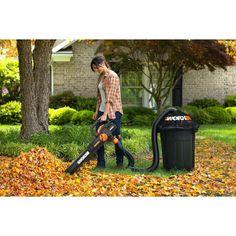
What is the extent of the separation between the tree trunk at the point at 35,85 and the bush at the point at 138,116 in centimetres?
126

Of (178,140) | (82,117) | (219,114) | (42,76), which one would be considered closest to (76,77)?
(82,117)

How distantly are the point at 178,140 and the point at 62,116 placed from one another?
9.17 feet

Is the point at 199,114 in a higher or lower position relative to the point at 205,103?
lower

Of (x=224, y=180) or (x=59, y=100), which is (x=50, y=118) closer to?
(x=59, y=100)

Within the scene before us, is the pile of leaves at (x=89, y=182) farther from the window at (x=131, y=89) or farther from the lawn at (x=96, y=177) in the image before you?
the window at (x=131, y=89)

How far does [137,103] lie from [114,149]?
199cm

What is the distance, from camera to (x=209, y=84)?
10227mm

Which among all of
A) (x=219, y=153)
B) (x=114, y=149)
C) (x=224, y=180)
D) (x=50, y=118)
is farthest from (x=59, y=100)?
(x=224, y=180)

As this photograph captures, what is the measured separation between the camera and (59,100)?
9.39 metres

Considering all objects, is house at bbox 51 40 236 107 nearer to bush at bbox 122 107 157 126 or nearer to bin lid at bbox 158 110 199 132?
bush at bbox 122 107 157 126

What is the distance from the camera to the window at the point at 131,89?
32.0 feet

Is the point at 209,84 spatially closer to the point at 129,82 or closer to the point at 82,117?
the point at 129,82

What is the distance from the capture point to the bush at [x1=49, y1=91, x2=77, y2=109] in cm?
934
